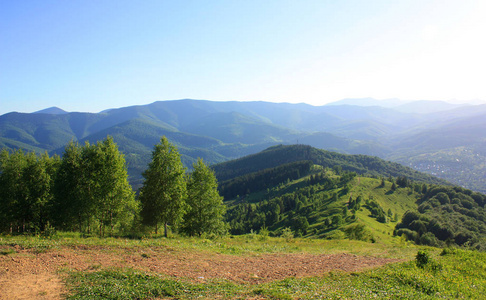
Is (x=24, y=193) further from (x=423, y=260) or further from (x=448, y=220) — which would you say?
(x=448, y=220)

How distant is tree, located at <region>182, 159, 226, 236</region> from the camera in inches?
1414

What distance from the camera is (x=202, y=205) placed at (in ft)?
120

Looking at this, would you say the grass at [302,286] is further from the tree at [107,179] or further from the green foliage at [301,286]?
the tree at [107,179]

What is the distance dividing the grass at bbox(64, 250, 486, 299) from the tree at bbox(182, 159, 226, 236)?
20435 mm

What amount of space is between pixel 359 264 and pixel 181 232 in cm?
2421

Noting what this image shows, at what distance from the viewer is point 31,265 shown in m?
15.2

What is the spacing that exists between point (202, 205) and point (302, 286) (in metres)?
23.4

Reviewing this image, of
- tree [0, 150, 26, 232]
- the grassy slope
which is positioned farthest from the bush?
tree [0, 150, 26, 232]

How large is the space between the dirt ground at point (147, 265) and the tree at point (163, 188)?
10740mm

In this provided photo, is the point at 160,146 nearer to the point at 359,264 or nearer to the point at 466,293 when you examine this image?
the point at 359,264

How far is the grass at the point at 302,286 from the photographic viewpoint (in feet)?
43.3

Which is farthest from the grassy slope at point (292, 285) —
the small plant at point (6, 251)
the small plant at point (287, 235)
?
the small plant at point (287, 235)

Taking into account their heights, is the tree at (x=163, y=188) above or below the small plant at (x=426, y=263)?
above

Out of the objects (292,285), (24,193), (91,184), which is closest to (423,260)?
(292,285)
